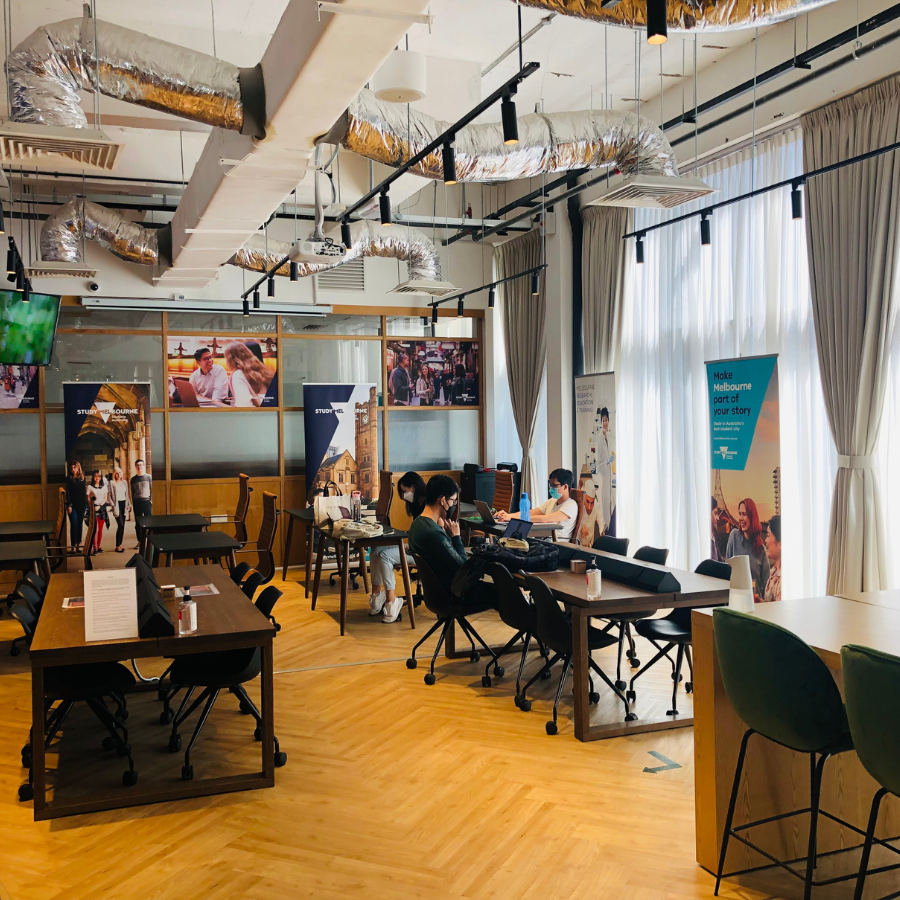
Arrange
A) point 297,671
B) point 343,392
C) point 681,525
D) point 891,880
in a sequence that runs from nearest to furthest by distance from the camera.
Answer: point 891,880 < point 297,671 < point 681,525 < point 343,392

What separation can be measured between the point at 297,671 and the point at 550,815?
2.79m

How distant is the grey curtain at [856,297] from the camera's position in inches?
219

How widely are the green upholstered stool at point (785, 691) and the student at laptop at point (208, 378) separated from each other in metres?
8.73

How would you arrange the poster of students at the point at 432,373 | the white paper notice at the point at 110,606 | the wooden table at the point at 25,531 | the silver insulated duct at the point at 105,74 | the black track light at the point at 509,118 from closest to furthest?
the black track light at the point at 509,118 < the white paper notice at the point at 110,606 < the silver insulated duct at the point at 105,74 < the wooden table at the point at 25,531 < the poster of students at the point at 432,373

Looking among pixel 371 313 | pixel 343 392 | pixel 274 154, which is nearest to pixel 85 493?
pixel 343 392

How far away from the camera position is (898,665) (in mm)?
2287

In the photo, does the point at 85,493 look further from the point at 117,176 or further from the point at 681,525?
the point at 681,525

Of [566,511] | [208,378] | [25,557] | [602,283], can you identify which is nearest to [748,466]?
[566,511]

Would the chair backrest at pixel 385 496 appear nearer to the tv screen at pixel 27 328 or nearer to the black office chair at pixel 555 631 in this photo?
the tv screen at pixel 27 328

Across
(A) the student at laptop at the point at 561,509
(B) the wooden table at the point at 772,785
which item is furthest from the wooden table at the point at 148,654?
(A) the student at laptop at the point at 561,509

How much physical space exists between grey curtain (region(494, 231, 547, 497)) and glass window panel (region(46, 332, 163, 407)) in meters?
4.46

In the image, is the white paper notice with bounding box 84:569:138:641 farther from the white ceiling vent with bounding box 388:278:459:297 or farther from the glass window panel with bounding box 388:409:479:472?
the glass window panel with bounding box 388:409:479:472

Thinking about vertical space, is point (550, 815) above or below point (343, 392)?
below

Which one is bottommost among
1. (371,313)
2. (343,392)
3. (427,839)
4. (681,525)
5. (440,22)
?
(427,839)
